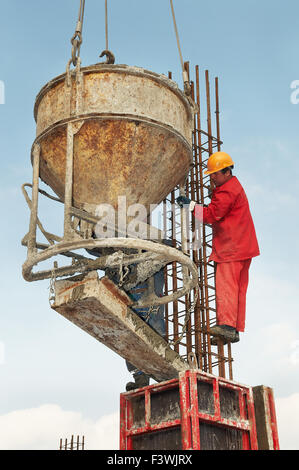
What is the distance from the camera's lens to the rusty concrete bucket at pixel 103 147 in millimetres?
7617

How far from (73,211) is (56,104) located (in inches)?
60.9

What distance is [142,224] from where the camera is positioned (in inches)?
332

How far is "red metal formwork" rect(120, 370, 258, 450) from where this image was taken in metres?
6.69

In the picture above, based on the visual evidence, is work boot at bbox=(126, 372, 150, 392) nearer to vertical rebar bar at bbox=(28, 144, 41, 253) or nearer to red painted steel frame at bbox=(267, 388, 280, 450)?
red painted steel frame at bbox=(267, 388, 280, 450)

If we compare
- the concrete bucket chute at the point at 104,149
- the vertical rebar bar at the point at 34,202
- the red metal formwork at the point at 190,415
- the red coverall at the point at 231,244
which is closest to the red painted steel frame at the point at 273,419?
the red metal formwork at the point at 190,415

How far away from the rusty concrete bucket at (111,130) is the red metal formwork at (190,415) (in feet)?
8.56

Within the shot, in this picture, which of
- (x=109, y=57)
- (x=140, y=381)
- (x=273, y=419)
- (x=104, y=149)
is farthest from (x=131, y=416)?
(x=109, y=57)

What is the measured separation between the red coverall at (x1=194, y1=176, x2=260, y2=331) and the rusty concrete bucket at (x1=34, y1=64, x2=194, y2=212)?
110 cm

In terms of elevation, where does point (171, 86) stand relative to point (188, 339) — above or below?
above

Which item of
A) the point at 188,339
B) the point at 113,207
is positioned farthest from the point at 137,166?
the point at 188,339

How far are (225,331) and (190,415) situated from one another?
7.49 ft
